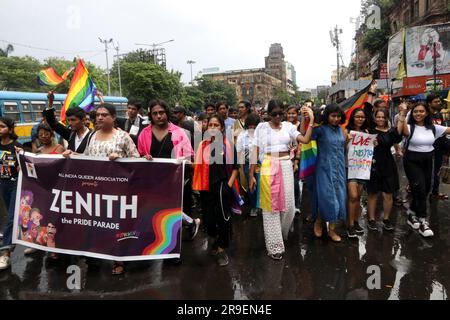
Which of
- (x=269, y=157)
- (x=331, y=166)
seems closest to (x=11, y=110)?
(x=269, y=157)

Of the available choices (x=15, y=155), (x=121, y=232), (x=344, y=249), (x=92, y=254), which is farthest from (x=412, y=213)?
(x=15, y=155)

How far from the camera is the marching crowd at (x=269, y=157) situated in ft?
12.1

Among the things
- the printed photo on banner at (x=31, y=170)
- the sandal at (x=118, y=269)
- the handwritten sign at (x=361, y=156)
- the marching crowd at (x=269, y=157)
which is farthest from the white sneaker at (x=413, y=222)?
the printed photo on banner at (x=31, y=170)

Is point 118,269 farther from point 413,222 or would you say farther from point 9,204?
point 413,222

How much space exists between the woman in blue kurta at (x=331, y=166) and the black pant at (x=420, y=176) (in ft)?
3.45

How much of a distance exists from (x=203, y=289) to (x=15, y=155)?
2706 millimetres

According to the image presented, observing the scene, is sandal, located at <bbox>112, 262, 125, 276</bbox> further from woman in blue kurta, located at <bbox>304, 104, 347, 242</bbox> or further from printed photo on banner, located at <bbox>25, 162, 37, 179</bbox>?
woman in blue kurta, located at <bbox>304, 104, 347, 242</bbox>

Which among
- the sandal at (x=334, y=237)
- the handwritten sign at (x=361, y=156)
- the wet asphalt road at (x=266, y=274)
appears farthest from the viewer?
Result: the handwritten sign at (x=361, y=156)

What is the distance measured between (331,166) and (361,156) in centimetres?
62

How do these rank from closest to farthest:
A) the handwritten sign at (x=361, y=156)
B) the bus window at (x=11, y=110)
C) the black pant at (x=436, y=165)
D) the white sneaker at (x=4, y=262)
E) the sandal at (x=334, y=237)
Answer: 1. the white sneaker at (x=4, y=262)
2. the sandal at (x=334, y=237)
3. the handwritten sign at (x=361, y=156)
4. the black pant at (x=436, y=165)
5. the bus window at (x=11, y=110)

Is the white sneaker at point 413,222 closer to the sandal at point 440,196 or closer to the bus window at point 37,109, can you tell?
the sandal at point 440,196

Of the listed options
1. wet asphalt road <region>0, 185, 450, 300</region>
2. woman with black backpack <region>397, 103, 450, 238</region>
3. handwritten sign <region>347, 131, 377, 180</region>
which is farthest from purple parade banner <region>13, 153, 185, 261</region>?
woman with black backpack <region>397, 103, 450, 238</region>

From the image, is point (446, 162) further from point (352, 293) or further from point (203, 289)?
point (203, 289)
